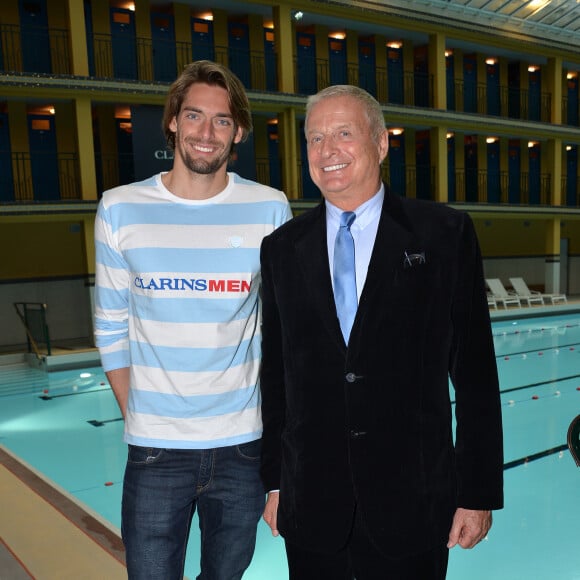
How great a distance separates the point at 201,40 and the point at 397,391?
14190mm

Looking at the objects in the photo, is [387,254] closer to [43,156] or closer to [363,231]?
[363,231]

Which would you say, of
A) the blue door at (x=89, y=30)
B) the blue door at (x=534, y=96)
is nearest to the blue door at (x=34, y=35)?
the blue door at (x=89, y=30)

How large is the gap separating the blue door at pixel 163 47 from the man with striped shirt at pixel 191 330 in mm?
12749

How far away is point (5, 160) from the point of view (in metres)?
12.4

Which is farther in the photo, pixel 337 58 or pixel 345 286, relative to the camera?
pixel 337 58

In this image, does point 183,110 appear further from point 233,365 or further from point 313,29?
point 313,29

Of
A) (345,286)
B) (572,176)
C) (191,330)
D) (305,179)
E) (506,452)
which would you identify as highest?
(572,176)

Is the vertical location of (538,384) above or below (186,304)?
below

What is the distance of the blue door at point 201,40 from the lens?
1384cm

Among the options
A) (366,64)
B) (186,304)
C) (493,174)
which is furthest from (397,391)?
(493,174)

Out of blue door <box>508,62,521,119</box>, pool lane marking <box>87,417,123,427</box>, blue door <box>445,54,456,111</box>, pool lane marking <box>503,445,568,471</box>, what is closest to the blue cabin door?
blue door <box>445,54,456,111</box>

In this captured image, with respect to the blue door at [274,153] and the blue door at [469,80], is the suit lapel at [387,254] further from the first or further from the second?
the blue door at [469,80]

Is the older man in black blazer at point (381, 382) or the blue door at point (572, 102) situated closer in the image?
the older man in black blazer at point (381, 382)

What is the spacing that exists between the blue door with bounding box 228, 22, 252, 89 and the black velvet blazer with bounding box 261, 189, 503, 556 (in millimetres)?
13904
